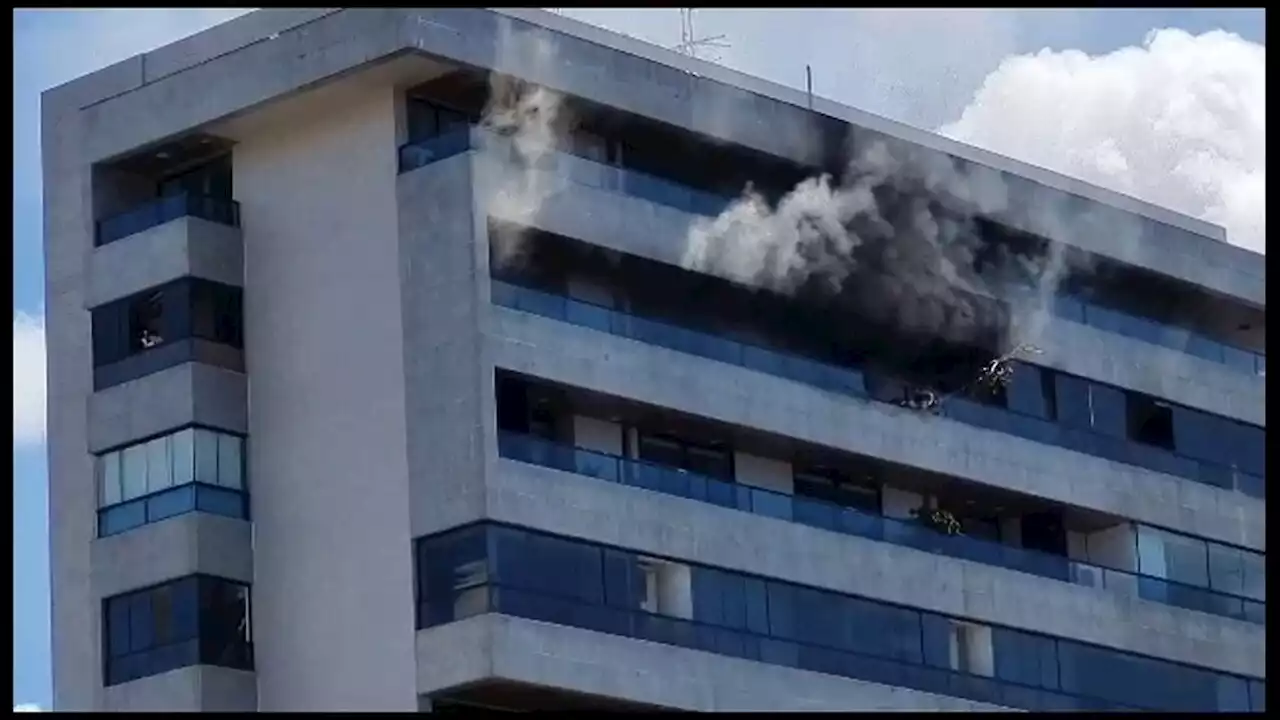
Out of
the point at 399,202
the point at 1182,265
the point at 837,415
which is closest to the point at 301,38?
the point at 399,202

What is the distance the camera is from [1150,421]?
2751 inches

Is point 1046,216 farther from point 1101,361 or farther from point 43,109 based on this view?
point 43,109

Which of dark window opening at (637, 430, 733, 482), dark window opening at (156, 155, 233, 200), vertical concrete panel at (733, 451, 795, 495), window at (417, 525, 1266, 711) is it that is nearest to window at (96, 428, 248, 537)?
dark window opening at (156, 155, 233, 200)

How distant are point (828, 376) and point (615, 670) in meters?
8.16

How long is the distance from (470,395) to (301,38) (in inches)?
282

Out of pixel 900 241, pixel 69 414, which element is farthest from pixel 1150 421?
pixel 69 414

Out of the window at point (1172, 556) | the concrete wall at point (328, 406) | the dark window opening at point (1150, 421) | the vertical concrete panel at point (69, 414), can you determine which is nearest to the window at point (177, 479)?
the concrete wall at point (328, 406)

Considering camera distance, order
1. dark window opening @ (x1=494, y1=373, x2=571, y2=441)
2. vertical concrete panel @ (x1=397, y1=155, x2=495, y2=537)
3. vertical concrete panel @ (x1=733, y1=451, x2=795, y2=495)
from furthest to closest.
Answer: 1. vertical concrete panel @ (x1=733, y1=451, x2=795, y2=495)
2. dark window opening @ (x1=494, y1=373, x2=571, y2=441)
3. vertical concrete panel @ (x1=397, y1=155, x2=495, y2=537)

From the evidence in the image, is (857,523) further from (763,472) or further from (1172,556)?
(1172,556)

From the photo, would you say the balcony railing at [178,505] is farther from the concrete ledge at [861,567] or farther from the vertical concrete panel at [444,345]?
the concrete ledge at [861,567]

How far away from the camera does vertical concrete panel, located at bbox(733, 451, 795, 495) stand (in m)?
63.1

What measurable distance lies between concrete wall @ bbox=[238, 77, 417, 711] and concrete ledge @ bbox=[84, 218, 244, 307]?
38 centimetres

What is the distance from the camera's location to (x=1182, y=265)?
234 ft

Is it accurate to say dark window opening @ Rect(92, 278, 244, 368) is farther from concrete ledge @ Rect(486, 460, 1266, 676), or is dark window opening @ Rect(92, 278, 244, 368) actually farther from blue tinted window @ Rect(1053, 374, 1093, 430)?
blue tinted window @ Rect(1053, 374, 1093, 430)
